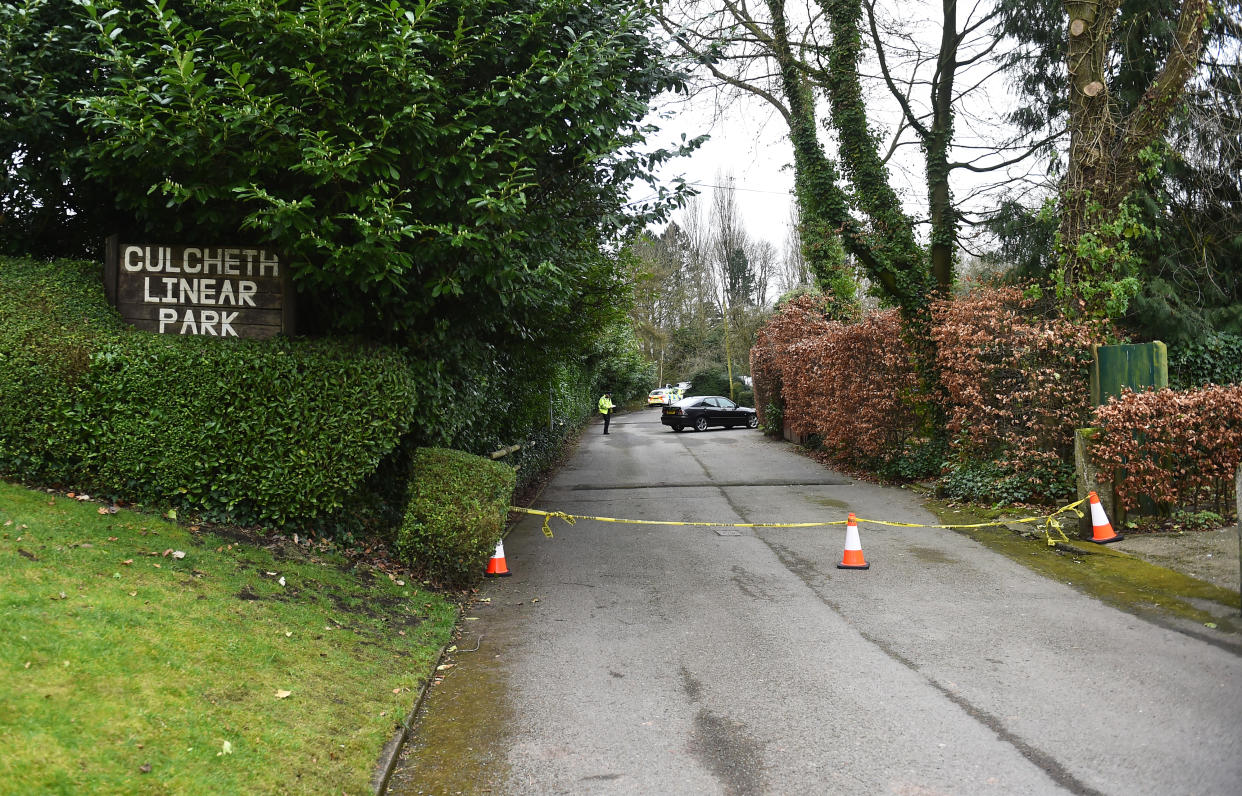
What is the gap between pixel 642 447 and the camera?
23.4m

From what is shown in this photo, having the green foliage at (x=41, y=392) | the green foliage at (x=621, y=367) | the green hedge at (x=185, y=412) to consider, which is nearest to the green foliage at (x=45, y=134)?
the green hedge at (x=185, y=412)

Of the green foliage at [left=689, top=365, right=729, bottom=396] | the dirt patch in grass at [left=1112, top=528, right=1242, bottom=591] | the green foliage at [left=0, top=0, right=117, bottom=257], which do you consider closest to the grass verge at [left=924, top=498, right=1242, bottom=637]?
the dirt patch in grass at [left=1112, top=528, right=1242, bottom=591]

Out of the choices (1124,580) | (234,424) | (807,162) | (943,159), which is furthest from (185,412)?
(943,159)

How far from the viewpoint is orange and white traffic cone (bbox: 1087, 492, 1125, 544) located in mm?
8430

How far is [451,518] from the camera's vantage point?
687 cm

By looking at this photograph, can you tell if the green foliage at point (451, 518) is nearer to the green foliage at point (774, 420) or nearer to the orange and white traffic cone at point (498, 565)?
the orange and white traffic cone at point (498, 565)

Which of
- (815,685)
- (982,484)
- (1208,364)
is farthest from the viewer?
(982,484)

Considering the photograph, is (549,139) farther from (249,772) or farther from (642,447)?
(642,447)

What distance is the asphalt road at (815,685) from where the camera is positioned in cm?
378

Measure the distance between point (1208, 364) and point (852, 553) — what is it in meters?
6.97

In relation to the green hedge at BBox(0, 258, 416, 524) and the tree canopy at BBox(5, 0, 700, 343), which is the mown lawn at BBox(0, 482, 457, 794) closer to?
the green hedge at BBox(0, 258, 416, 524)

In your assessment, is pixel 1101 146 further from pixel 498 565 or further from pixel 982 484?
pixel 498 565

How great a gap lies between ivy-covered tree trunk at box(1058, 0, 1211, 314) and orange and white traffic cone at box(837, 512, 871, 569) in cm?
509

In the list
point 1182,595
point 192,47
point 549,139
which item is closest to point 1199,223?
point 1182,595
